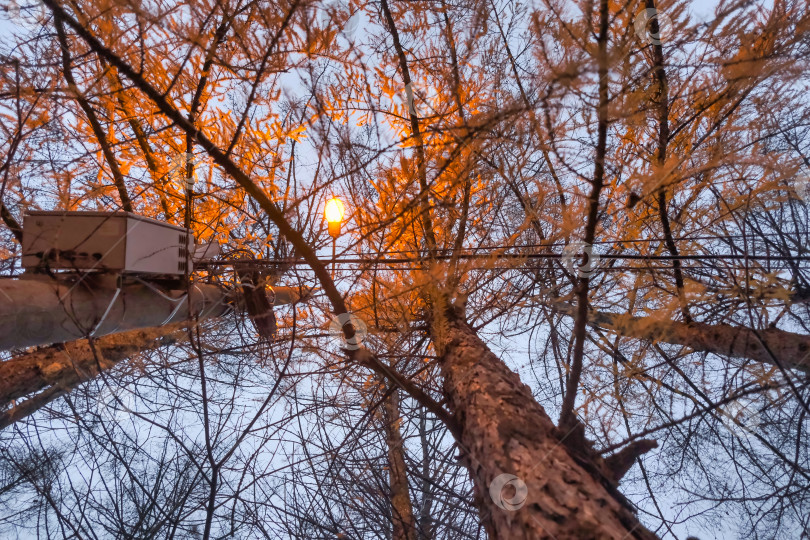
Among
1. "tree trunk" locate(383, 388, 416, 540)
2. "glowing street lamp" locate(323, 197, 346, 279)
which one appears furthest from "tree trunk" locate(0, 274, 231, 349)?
"tree trunk" locate(383, 388, 416, 540)

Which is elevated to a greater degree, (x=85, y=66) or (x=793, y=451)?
(x=85, y=66)

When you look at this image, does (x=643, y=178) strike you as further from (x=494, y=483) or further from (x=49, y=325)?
(x=49, y=325)

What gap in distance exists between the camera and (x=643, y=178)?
1.13 meters

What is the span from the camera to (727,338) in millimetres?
1842

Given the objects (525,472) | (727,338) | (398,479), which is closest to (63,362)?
(398,479)

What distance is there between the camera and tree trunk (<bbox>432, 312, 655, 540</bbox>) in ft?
2.49

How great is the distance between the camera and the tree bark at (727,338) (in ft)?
5.47

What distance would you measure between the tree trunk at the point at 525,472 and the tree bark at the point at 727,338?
0.70 meters

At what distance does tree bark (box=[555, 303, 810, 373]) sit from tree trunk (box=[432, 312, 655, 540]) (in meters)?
0.70

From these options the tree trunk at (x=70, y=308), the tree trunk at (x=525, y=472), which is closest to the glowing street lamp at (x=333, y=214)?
the tree trunk at (x=70, y=308)

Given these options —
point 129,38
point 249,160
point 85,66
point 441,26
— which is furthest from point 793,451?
point 85,66

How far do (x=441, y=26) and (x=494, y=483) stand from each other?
2290 millimetres

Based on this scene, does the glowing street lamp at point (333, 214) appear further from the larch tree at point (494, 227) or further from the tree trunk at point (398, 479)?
the tree trunk at point (398, 479)

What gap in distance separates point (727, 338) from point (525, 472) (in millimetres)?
1590
